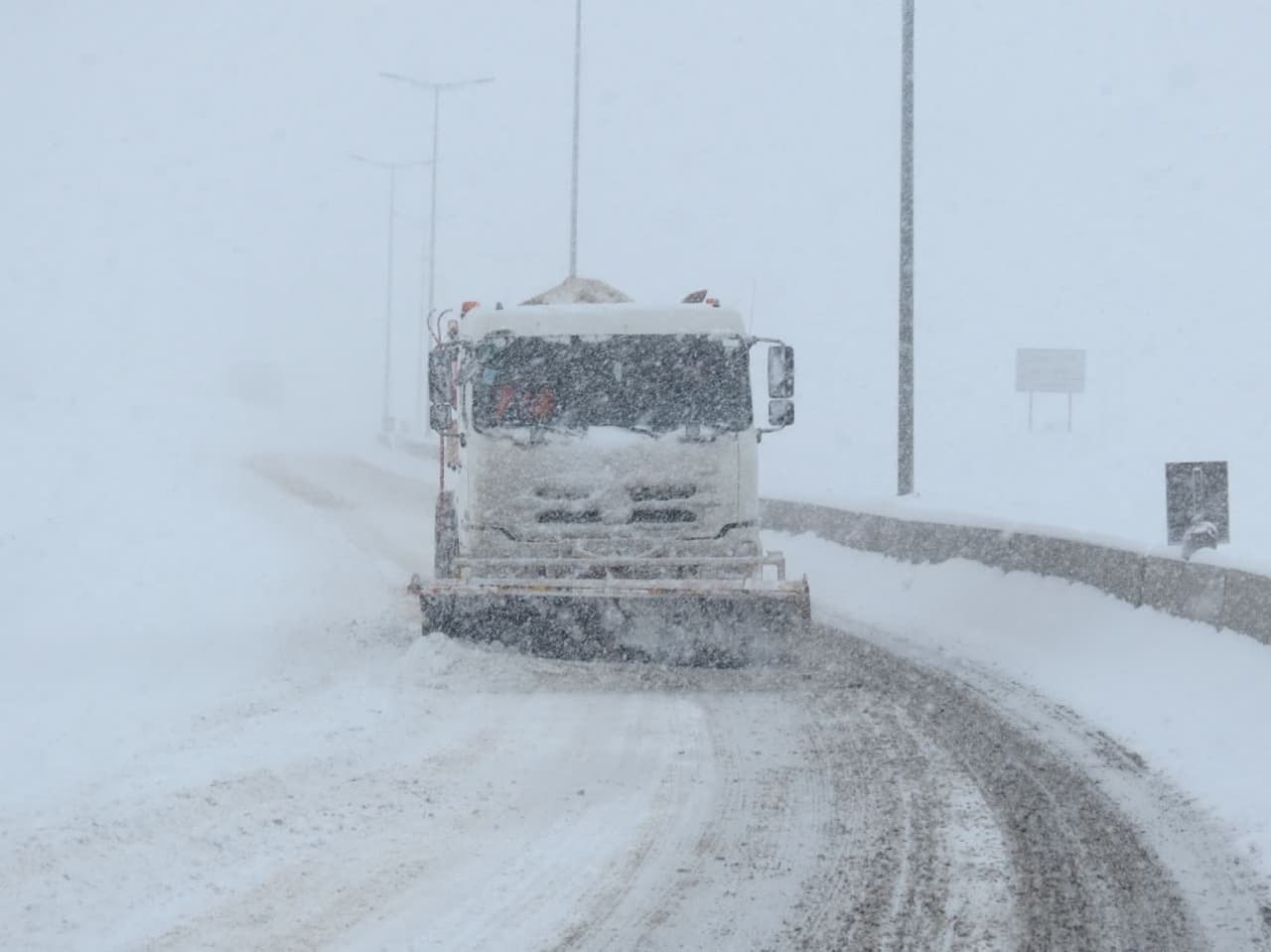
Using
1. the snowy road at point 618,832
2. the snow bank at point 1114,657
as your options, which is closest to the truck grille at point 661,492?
the snowy road at point 618,832

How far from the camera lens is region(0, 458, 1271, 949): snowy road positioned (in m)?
→ 5.12

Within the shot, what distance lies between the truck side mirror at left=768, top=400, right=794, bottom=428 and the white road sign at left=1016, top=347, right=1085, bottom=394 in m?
35.7

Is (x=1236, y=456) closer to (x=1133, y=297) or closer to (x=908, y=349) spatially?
(x=908, y=349)

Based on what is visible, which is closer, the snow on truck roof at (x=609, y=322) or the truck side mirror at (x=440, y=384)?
the snow on truck roof at (x=609, y=322)

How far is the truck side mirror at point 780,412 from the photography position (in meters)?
11.9

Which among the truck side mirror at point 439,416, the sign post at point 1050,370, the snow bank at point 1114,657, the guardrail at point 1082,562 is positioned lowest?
the snow bank at point 1114,657

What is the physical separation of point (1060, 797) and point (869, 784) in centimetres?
84

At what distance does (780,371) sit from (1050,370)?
120 feet

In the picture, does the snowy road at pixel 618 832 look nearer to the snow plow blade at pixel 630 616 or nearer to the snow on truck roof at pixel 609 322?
the snow plow blade at pixel 630 616

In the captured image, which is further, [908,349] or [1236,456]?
[1236,456]

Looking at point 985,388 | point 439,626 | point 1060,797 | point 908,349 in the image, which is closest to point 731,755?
point 1060,797

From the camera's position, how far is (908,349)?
18984 millimetres

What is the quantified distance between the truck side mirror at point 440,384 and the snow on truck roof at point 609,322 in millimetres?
562

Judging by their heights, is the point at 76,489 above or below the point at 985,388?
below
